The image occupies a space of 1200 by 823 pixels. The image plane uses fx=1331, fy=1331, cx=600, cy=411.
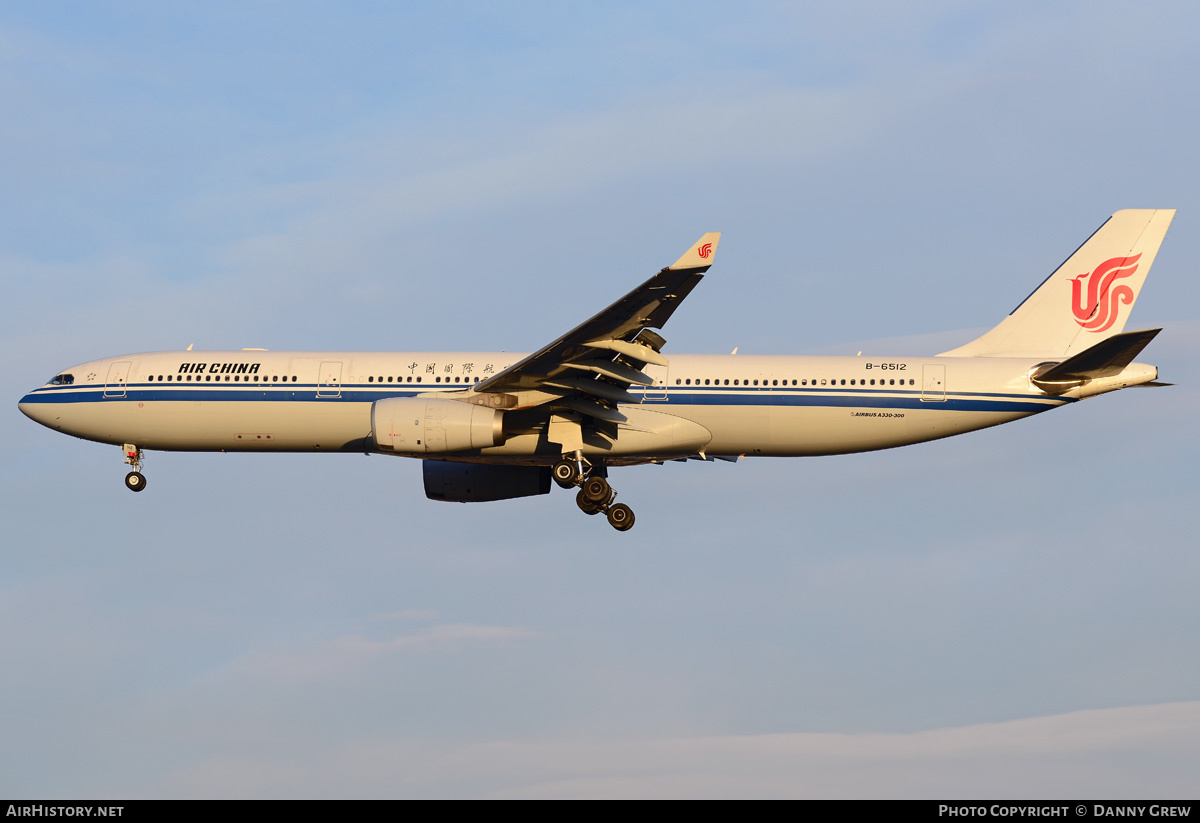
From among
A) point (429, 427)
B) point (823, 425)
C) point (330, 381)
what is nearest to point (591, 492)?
point (429, 427)

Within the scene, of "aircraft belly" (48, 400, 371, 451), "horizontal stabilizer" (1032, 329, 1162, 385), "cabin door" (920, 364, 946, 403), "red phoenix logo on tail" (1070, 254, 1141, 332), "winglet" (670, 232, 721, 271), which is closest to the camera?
"winglet" (670, 232, 721, 271)

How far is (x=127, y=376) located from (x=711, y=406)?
1607 cm

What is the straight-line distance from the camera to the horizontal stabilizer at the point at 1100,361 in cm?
3128

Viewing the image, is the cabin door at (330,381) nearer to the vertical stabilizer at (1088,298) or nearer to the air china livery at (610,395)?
the air china livery at (610,395)

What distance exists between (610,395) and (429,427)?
4.57 m

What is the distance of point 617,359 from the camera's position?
32188 mm

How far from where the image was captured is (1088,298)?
36.8m

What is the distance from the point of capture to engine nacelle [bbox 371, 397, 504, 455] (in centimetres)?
3209

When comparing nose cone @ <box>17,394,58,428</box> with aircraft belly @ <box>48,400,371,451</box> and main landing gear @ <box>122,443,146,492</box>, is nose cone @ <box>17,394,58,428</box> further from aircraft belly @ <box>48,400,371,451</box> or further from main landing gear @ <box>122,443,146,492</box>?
main landing gear @ <box>122,443,146,492</box>

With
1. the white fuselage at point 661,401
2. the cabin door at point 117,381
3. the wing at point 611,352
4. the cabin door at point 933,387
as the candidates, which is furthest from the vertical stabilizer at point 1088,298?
the cabin door at point 117,381

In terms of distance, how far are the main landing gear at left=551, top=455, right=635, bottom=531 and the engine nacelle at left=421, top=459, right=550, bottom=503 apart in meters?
2.91

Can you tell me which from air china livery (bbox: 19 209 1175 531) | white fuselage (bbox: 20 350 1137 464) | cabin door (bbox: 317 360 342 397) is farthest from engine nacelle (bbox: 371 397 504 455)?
cabin door (bbox: 317 360 342 397)
